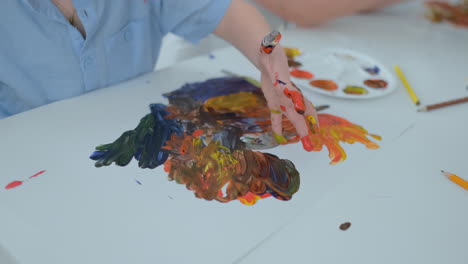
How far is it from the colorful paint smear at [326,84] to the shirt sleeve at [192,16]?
0.75 feet

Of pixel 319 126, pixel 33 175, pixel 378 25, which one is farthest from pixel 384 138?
pixel 378 25

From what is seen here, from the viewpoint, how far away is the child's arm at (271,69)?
1.91 feet

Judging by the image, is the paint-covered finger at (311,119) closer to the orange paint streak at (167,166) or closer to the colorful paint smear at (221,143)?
the colorful paint smear at (221,143)

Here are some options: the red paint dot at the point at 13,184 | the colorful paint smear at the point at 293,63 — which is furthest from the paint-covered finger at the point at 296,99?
the red paint dot at the point at 13,184

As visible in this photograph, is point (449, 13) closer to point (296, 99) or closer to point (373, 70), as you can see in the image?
point (373, 70)

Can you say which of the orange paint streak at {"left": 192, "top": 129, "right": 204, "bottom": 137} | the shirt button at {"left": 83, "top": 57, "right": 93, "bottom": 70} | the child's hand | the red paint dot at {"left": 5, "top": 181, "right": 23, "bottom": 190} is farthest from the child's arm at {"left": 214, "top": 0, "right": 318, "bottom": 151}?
the red paint dot at {"left": 5, "top": 181, "right": 23, "bottom": 190}

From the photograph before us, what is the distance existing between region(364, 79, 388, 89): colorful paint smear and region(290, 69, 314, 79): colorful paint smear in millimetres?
118

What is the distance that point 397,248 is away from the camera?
42 centimetres

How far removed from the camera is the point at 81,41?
0.64 meters

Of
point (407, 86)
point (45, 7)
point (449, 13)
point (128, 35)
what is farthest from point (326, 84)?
point (449, 13)

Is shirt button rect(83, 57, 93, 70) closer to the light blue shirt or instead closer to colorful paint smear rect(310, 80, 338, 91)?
the light blue shirt

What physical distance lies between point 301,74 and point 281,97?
0.20 meters

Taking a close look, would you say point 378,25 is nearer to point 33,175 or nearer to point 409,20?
point 409,20

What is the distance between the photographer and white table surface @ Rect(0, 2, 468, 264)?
39cm
